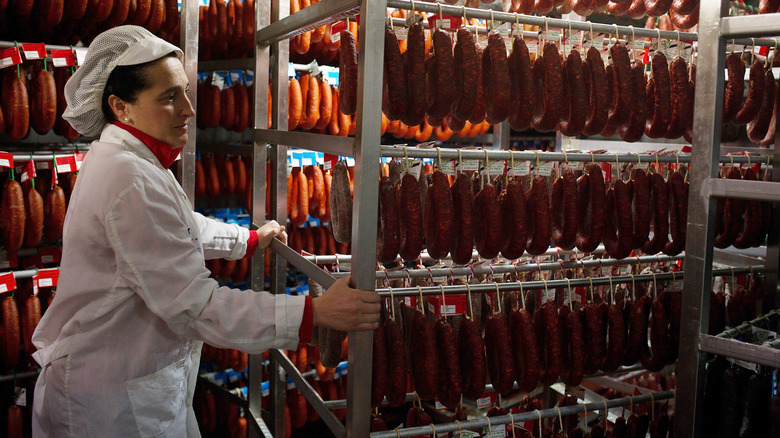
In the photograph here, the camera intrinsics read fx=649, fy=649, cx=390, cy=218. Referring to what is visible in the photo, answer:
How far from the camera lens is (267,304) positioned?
238 centimetres

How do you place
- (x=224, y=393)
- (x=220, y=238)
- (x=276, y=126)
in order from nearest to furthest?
(x=220, y=238), (x=276, y=126), (x=224, y=393)

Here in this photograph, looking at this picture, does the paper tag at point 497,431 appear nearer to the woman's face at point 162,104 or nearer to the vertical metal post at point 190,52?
the woman's face at point 162,104

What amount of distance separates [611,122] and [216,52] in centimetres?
339

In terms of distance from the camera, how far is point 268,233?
3562 mm

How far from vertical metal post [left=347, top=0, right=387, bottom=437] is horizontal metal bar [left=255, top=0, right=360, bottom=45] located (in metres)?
0.15

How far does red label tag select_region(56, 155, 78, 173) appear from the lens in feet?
13.7

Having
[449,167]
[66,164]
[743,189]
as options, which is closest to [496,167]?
[449,167]

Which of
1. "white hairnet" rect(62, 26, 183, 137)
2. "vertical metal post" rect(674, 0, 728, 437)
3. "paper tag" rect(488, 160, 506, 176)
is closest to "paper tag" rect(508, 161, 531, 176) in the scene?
"paper tag" rect(488, 160, 506, 176)

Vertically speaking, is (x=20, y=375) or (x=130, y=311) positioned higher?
(x=130, y=311)

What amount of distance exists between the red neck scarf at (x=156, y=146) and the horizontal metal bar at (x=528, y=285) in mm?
1088

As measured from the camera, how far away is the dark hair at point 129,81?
101 inches

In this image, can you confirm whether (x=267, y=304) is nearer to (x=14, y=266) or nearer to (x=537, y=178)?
(x=537, y=178)

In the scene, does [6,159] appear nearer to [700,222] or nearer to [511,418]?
[511,418]

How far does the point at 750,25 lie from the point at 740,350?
1159mm
